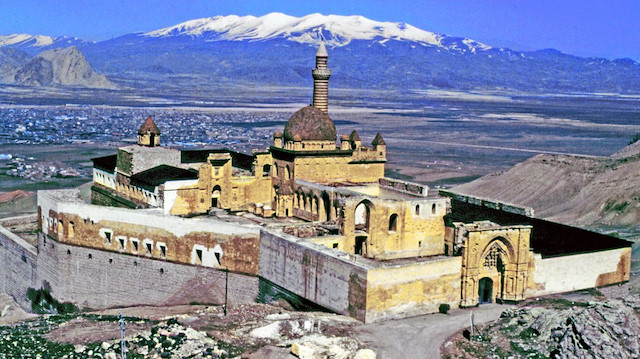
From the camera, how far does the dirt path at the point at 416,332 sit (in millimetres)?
29500

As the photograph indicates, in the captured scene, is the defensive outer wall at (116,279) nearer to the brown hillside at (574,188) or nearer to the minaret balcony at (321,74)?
the minaret balcony at (321,74)

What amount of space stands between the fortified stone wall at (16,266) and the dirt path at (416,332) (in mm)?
21202

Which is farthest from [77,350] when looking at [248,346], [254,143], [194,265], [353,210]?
[254,143]

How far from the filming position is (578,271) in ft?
124

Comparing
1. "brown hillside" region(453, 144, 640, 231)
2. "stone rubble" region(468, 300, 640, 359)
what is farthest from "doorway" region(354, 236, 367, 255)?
"brown hillside" region(453, 144, 640, 231)

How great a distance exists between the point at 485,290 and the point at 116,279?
17.4m

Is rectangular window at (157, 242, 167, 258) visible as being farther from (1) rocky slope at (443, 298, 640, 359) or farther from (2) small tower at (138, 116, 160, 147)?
(1) rocky slope at (443, 298, 640, 359)

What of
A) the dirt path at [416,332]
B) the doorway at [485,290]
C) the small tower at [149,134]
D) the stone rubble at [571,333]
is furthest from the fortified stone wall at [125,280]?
the stone rubble at [571,333]

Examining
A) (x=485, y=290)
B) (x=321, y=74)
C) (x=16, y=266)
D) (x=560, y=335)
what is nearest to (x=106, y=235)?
(x=16, y=266)

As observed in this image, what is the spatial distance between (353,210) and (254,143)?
72070mm

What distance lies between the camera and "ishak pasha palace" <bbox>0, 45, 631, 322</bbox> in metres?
34.6

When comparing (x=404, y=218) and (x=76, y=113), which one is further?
(x=76, y=113)

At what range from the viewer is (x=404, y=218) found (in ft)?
131

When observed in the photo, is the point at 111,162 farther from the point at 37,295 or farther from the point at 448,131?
the point at 448,131
